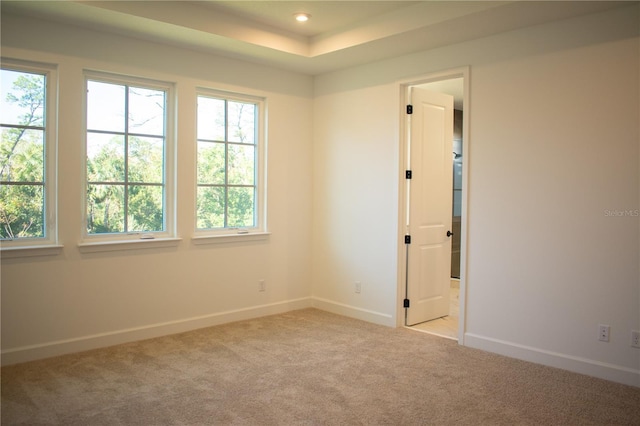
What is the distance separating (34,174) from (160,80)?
1.29 metres


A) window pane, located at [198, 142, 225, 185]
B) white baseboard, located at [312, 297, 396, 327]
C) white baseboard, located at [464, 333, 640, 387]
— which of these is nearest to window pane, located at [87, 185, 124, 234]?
window pane, located at [198, 142, 225, 185]

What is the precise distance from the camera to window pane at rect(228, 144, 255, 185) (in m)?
4.91

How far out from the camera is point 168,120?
4.43 meters

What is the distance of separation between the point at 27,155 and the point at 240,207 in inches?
75.6

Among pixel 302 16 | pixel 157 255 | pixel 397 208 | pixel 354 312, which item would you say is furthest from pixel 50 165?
pixel 354 312

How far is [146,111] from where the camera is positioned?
4.32 meters

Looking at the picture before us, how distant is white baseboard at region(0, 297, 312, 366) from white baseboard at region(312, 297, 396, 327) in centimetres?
19

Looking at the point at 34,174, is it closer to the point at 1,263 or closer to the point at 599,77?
the point at 1,263

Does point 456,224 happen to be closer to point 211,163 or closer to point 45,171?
point 211,163

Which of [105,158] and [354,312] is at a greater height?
[105,158]

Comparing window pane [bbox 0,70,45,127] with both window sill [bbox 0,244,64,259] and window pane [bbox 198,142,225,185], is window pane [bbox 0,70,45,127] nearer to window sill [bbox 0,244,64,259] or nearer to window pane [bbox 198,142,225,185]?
window sill [bbox 0,244,64,259]

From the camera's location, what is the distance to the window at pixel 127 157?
404 cm

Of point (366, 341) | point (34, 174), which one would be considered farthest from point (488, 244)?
point (34, 174)

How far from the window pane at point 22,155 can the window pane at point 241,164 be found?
167cm
